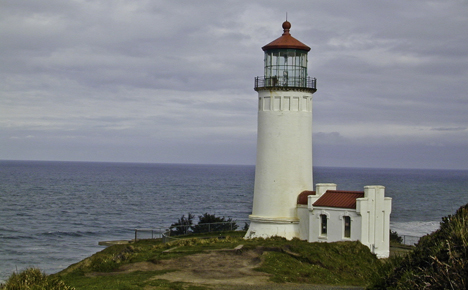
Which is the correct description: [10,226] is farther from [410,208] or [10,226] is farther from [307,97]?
[410,208]

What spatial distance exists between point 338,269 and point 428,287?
9.62 m

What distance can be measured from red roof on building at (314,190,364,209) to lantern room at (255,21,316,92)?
4990 mm

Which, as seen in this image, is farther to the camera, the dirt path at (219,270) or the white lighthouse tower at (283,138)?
the white lighthouse tower at (283,138)

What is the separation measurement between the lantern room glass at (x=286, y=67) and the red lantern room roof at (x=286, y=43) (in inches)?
10.0

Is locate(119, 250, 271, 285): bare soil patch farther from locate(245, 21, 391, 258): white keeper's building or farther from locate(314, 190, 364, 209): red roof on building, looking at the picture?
locate(245, 21, 391, 258): white keeper's building

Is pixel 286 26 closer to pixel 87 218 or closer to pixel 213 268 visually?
pixel 213 268

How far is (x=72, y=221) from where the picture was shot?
57.3m

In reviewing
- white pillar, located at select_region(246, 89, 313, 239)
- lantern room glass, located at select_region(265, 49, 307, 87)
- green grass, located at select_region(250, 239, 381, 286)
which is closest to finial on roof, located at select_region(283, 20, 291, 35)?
lantern room glass, located at select_region(265, 49, 307, 87)

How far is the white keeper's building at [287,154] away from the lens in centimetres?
2648

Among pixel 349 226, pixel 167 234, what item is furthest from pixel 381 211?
pixel 167 234

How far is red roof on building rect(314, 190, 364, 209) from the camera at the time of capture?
82.5ft

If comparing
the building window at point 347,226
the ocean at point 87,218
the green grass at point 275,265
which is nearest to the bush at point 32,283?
the green grass at point 275,265

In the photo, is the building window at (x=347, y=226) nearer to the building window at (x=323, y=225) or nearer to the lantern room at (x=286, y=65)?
the building window at (x=323, y=225)

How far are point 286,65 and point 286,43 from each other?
1.02m
